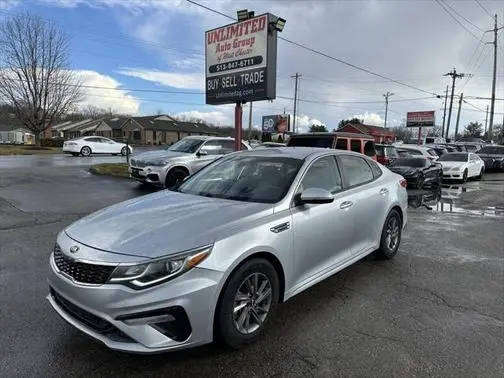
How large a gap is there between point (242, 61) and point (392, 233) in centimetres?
917

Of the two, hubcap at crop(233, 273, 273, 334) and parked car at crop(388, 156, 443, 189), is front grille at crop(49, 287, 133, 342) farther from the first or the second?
parked car at crop(388, 156, 443, 189)

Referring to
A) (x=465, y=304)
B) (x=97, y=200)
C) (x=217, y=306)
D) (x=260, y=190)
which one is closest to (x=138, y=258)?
(x=217, y=306)

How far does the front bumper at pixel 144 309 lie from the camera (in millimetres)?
2707

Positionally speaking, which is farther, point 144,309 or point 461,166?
point 461,166

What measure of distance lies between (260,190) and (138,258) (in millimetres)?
1592

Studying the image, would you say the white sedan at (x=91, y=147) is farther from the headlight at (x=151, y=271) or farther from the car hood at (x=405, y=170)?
the headlight at (x=151, y=271)

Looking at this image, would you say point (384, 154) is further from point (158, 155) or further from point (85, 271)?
point (85, 271)

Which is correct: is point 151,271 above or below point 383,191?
below

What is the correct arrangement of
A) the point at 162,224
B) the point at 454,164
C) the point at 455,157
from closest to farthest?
the point at 162,224 → the point at 454,164 → the point at 455,157

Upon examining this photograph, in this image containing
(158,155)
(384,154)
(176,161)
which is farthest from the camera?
(384,154)

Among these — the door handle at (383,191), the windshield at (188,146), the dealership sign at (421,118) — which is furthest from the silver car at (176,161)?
the dealership sign at (421,118)

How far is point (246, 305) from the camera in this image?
3.25m

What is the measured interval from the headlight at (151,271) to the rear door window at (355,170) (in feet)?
8.56

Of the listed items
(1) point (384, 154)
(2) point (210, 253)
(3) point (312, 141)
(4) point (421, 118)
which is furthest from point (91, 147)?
(4) point (421, 118)
